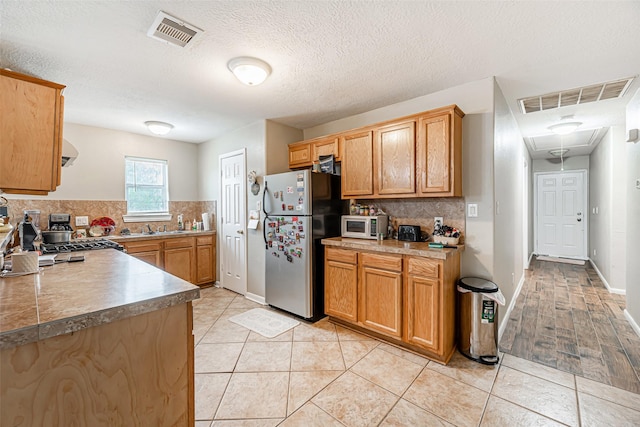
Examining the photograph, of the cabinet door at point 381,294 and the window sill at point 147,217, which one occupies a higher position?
the window sill at point 147,217

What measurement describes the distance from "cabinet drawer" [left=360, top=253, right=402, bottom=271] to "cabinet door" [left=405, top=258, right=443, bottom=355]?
0.33 feet

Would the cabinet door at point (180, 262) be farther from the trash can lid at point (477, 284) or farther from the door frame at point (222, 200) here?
the trash can lid at point (477, 284)

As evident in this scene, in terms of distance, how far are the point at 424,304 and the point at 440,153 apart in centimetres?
134

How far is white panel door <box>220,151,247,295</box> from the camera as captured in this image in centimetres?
410

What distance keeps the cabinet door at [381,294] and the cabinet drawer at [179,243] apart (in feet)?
9.66

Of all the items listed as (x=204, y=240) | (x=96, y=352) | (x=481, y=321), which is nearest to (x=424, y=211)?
(x=481, y=321)

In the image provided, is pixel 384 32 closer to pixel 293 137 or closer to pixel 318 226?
pixel 318 226

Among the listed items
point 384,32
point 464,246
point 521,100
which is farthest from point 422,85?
point 464,246

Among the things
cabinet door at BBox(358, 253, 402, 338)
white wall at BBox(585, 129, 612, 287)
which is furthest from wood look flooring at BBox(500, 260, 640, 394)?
cabinet door at BBox(358, 253, 402, 338)

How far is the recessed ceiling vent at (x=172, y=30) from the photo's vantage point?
1.73 m

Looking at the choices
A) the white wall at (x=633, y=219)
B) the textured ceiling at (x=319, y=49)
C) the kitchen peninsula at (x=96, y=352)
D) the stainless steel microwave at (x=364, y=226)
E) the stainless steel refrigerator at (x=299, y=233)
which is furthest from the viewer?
the stainless steel refrigerator at (x=299, y=233)

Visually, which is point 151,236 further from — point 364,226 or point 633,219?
point 633,219

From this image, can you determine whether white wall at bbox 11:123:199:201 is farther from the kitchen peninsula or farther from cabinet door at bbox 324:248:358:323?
cabinet door at bbox 324:248:358:323

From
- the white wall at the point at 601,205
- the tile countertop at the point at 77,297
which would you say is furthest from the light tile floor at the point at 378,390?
the white wall at the point at 601,205
